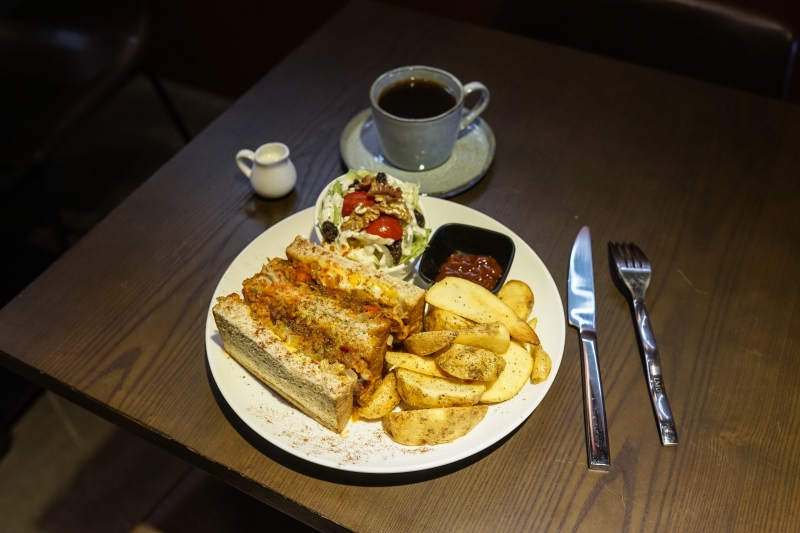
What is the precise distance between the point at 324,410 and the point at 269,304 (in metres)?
0.30

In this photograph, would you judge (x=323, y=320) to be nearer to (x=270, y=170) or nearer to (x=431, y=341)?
(x=431, y=341)

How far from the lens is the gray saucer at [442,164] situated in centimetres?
192

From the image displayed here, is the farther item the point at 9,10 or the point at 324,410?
the point at 9,10

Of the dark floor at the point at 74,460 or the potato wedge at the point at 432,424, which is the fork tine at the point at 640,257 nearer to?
the potato wedge at the point at 432,424

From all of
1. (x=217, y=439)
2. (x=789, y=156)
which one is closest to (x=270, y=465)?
(x=217, y=439)

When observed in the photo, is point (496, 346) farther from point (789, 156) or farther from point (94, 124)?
point (94, 124)

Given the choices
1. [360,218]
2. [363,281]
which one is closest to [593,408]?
[363,281]

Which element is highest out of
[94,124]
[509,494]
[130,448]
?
[509,494]

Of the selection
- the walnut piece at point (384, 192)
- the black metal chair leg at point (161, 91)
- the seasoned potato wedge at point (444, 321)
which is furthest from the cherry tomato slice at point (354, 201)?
the black metal chair leg at point (161, 91)

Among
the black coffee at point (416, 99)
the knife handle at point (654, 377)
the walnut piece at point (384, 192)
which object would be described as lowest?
the knife handle at point (654, 377)

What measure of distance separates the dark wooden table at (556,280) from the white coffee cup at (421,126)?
0.65 ft

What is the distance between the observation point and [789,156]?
1.99 m

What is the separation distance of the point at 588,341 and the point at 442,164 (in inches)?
29.6

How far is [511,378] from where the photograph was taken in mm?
Result: 1352
